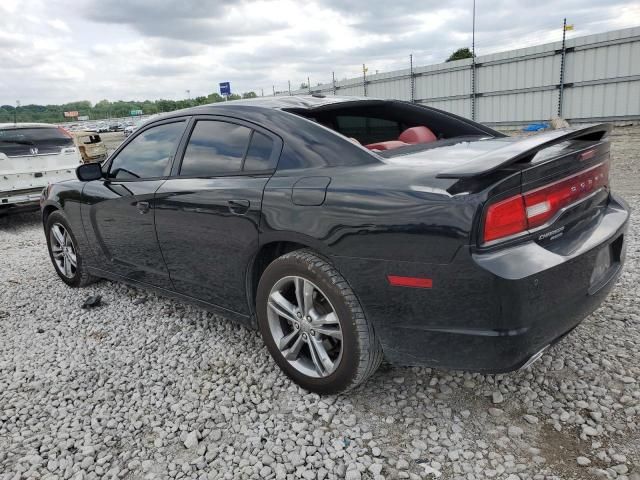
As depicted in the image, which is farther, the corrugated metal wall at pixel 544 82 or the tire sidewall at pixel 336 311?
the corrugated metal wall at pixel 544 82

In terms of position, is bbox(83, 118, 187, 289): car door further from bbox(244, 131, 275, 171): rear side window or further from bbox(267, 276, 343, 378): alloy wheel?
bbox(267, 276, 343, 378): alloy wheel

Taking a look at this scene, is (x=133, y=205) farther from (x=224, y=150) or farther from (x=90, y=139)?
(x=90, y=139)

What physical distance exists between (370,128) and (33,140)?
21.7 ft

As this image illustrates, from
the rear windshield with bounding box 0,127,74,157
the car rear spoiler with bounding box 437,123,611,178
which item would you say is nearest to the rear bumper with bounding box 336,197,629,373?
the car rear spoiler with bounding box 437,123,611,178

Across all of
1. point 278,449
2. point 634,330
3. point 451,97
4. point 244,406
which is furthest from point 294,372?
point 451,97

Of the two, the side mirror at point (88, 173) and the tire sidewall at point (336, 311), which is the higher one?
the side mirror at point (88, 173)

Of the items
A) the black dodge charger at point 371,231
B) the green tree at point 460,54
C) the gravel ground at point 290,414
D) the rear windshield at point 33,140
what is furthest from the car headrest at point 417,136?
the green tree at point 460,54

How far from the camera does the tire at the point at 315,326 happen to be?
2307 mm

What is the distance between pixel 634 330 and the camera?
3.04m

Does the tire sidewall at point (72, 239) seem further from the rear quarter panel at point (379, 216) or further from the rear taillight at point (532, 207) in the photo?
the rear taillight at point (532, 207)

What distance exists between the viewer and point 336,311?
2338 millimetres

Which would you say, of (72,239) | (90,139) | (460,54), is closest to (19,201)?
(72,239)

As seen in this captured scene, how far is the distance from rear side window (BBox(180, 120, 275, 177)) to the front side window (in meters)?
0.23

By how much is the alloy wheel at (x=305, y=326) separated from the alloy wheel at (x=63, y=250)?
8.77 feet
